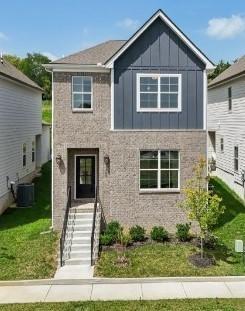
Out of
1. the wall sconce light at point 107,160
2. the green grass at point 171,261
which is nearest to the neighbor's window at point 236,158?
the green grass at point 171,261

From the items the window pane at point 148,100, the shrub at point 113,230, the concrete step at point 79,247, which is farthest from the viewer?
the window pane at point 148,100

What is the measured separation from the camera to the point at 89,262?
15789 mm

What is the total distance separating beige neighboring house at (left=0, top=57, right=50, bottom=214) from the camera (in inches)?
917

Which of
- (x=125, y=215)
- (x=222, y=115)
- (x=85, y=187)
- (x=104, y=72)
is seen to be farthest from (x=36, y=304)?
(x=222, y=115)

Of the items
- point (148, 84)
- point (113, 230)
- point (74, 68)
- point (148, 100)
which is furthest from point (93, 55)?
point (113, 230)

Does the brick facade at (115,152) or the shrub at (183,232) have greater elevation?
the brick facade at (115,152)

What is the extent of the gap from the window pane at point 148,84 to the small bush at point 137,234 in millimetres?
6163

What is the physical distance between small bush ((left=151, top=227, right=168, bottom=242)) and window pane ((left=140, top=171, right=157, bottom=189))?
80.6 inches

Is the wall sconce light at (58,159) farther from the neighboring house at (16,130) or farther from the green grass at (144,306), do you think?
the green grass at (144,306)

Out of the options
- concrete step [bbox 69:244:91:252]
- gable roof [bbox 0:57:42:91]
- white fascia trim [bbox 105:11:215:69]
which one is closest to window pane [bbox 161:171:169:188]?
concrete step [bbox 69:244:91:252]

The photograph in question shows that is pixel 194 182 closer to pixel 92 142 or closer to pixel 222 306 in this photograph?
pixel 92 142

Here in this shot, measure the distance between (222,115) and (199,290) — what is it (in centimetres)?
1873

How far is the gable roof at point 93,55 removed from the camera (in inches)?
754

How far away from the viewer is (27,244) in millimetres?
17172
